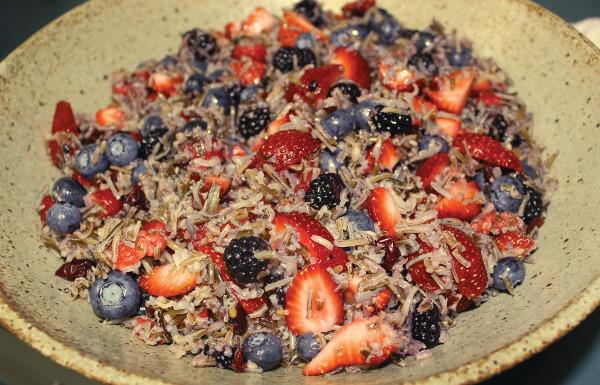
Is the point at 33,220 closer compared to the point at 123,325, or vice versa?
the point at 123,325

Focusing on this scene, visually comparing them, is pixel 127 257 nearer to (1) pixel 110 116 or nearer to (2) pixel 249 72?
(1) pixel 110 116

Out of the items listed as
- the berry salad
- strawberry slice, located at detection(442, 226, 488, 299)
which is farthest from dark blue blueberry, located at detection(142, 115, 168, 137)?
strawberry slice, located at detection(442, 226, 488, 299)

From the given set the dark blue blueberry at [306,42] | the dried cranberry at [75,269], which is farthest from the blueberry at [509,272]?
the dried cranberry at [75,269]

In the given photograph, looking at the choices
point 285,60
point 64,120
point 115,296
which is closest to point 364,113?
point 285,60

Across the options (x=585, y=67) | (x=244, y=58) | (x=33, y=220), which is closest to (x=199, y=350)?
(x=33, y=220)

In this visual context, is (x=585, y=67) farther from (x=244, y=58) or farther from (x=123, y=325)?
(x=123, y=325)

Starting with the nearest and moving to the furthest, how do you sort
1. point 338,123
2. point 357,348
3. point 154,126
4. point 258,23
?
Result: point 357,348
point 338,123
point 154,126
point 258,23
